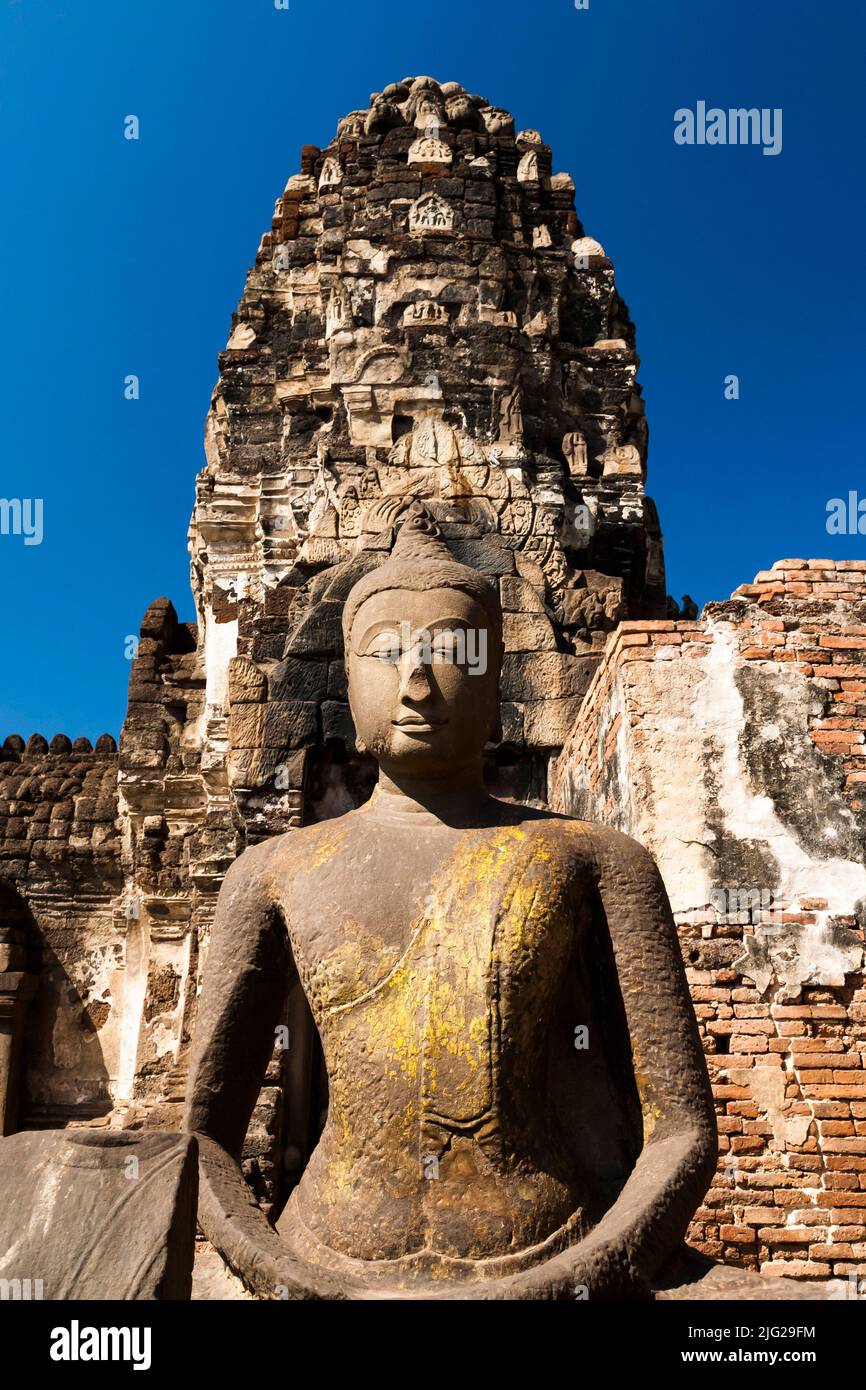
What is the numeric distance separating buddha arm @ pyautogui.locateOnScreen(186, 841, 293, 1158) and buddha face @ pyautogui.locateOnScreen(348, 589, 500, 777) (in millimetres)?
524

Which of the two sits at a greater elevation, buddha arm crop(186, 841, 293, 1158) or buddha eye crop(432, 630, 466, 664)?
buddha eye crop(432, 630, 466, 664)

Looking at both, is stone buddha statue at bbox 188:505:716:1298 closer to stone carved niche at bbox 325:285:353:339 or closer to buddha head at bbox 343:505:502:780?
buddha head at bbox 343:505:502:780

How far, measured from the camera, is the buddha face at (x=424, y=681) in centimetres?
351

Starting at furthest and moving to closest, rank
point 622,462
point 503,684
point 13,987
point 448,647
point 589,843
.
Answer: point 13,987
point 622,462
point 503,684
point 448,647
point 589,843

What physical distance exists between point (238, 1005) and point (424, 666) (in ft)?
3.54

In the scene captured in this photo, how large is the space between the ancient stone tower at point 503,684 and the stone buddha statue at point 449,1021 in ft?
10.1

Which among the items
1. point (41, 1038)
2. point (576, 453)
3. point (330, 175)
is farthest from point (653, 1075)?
point (330, 175)

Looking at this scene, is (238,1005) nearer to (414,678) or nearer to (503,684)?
(414,678)

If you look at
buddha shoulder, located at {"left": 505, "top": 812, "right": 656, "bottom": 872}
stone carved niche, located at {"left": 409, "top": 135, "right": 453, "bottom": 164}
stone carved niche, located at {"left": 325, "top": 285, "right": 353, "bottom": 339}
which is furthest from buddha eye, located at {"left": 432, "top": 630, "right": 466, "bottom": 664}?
stone carved niche, located at {"left": 409, "top": 135, "right": 453, "bottom": 164}

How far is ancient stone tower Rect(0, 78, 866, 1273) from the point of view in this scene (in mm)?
6309

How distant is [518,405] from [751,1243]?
6.79 m

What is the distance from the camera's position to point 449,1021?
3.12 m
